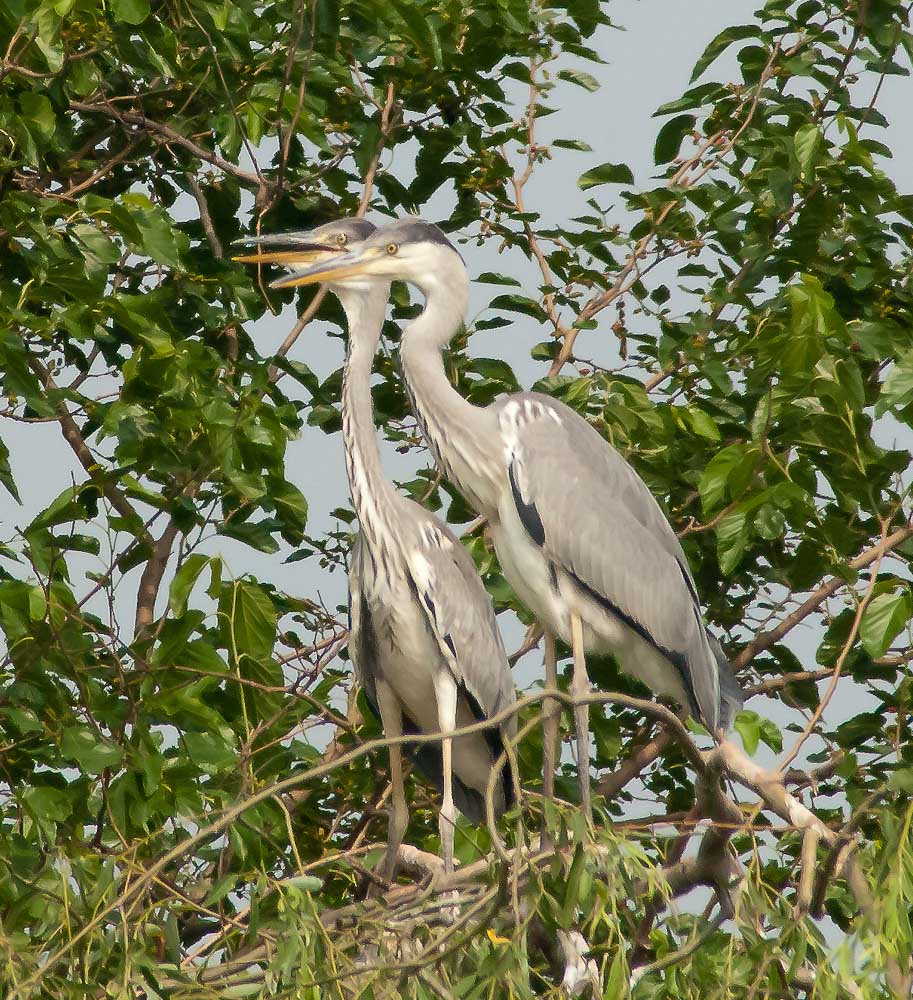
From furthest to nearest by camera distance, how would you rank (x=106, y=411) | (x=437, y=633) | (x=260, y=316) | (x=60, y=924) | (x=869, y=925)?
1. (x=260, y=316)
2. (x=437, y=633)
3. (x=106, y=411)
4. (x=60, y=924)
5. (x=869, y=925)

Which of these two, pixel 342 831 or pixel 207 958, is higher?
pixel 207 958

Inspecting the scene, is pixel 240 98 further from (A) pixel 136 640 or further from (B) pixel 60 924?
(B) pixel 60 924

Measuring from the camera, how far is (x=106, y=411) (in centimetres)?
A: 410

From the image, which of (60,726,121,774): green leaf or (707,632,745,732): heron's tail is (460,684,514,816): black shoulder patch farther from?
(60,726,121,774): green leaf

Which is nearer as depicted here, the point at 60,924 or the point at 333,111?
the point at 60,924

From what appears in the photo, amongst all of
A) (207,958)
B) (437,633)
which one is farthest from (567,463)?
(207,958)

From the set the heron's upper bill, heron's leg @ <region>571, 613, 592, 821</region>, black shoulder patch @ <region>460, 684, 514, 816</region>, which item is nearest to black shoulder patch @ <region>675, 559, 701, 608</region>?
heron's leg @ <region>571, 613, 592, 821</region>

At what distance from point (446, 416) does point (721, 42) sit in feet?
4.16

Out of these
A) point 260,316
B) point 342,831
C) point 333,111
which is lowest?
point 342,831

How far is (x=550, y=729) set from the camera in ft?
14.0

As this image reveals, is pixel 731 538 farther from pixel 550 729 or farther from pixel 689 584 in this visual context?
pixel 550 729

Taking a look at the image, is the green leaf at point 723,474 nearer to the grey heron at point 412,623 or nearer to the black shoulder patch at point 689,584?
the black shoulder patch at point 689,584

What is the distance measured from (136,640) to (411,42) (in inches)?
68.3

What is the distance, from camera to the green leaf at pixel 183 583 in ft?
13.2
